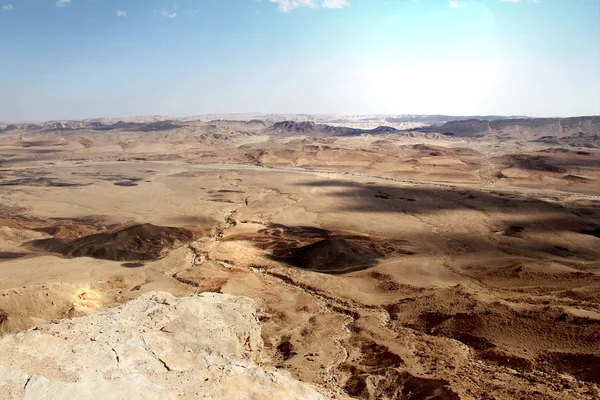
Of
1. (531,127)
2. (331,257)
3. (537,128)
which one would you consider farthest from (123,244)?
(531,127)

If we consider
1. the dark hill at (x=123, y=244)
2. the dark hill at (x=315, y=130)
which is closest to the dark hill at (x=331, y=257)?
the dark hill at (x=123, y=244)

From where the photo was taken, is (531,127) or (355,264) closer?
(355,264)

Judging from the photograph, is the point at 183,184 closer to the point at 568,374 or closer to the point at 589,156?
the point at 568,374

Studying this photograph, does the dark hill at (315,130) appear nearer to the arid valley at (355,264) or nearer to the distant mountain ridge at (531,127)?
the distant mountain ridge at (531,127)

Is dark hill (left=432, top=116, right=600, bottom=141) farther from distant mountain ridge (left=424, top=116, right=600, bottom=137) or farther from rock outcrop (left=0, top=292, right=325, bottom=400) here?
rock outcrop (left=0, top=292, right=325, bottom=400)

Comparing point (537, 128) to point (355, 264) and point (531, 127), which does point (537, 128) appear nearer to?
point (531, 127)

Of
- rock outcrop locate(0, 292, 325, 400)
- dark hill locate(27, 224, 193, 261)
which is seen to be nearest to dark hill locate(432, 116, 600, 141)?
dark hill locate(27, 224, 193, 261)

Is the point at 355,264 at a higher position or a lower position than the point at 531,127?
lower
